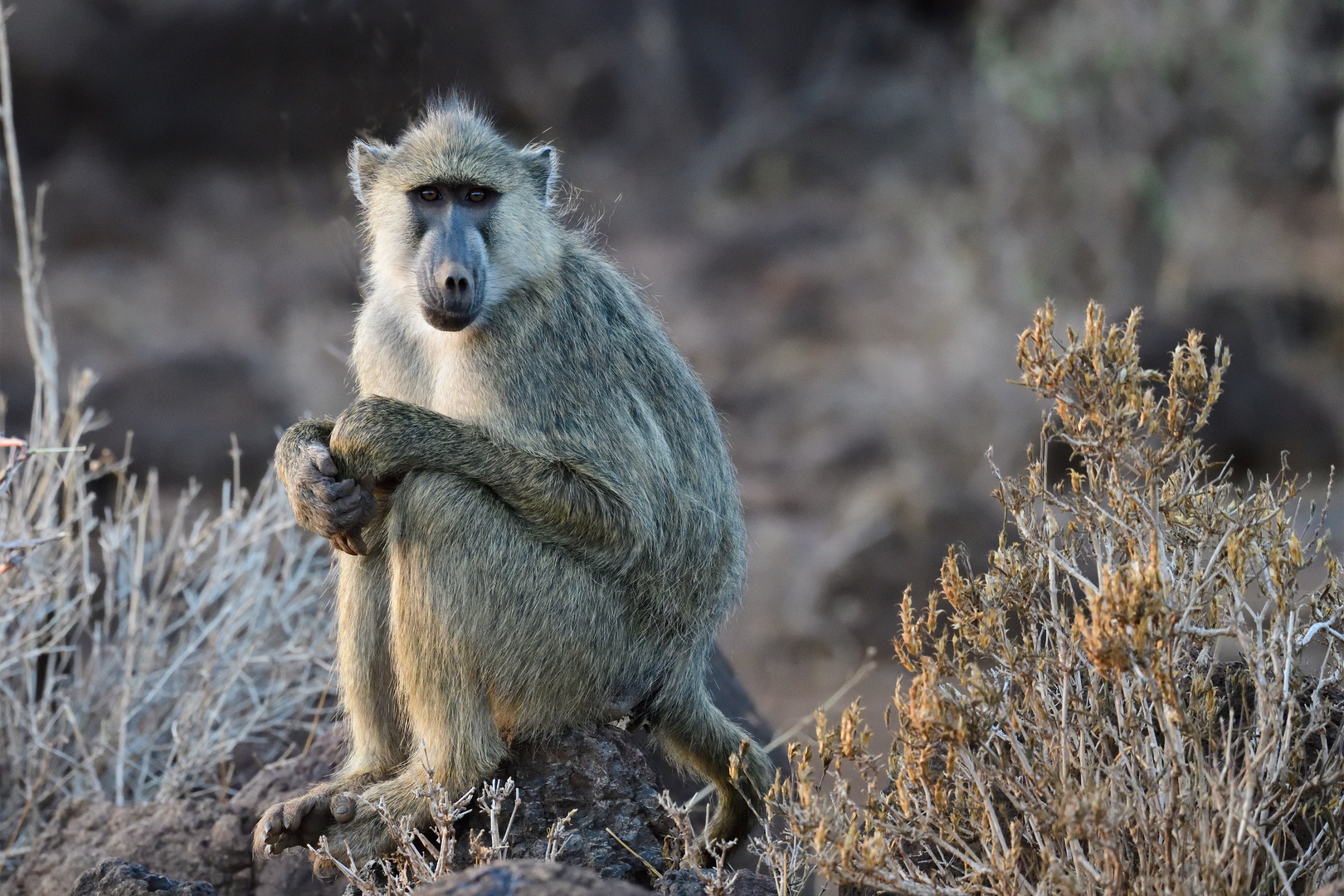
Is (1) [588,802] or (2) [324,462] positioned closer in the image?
(2) [324,462]

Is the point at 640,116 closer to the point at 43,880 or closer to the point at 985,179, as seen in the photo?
the point at 985,179

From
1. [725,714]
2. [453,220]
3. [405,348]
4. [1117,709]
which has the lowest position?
[1117,709]

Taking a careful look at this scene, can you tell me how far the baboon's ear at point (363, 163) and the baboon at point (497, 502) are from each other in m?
0.01

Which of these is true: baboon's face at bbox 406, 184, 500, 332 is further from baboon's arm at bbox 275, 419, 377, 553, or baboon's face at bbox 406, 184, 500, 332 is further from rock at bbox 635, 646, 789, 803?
rock at bbox 635, 646, 789, 803

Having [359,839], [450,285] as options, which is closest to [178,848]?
[359,839]

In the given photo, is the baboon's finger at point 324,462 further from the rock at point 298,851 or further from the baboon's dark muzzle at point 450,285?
the rock at point 298,851

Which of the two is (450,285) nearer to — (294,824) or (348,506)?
(348,506)

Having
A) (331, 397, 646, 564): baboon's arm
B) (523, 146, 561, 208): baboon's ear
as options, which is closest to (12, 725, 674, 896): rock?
(331, 397, 646, 564): baboon's arm

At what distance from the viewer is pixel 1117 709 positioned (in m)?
2.79

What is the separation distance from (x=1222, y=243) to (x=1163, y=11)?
2.77 meters

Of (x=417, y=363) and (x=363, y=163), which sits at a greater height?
(x=363, y=163)

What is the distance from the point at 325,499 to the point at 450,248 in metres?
0.71

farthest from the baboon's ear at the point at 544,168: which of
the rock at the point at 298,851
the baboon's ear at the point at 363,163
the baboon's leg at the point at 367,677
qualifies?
the rock at the point at 298,851

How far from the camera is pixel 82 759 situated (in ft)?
14.8
